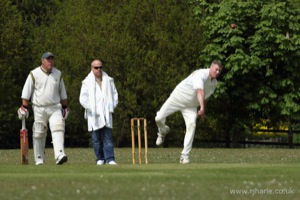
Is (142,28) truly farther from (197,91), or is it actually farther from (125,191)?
(125,191)

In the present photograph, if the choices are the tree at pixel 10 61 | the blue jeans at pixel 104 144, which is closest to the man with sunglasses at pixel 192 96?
the blue jeans at pixel 104 144

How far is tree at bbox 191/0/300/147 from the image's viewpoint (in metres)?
60.8

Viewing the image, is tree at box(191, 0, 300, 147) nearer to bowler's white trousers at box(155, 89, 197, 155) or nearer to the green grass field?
bowler's white trousers at box(155, 89, 197, 155)

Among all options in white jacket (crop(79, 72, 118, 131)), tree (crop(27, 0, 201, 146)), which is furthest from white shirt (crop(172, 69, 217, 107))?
tree (crop(27, 0, 201, 146))

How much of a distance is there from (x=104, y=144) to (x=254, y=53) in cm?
3528

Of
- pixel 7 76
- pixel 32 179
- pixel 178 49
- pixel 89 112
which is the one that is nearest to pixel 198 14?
pixel 178 49

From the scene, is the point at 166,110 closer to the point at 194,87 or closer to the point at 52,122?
the point at 194,87

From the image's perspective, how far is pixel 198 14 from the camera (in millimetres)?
62531

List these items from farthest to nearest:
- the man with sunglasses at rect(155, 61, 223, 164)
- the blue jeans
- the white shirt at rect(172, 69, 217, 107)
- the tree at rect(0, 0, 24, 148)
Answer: the tree at rect(0, 0, 24, 148) < the blue jeans < the white shirt at rect(172, 69, 217, 107) < the man with sunglasses at rect(155, 61, 223, 164)

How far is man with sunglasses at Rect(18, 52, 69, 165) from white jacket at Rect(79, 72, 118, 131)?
49 cm

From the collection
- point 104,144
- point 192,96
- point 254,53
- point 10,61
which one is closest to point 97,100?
point 104,144

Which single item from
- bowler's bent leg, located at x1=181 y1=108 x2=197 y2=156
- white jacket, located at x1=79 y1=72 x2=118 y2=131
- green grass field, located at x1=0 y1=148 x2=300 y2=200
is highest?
white jacket, located at x1=79 y1=72 x2=118 y2=131

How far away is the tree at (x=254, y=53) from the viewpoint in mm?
60844

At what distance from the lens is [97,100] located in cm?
2608
